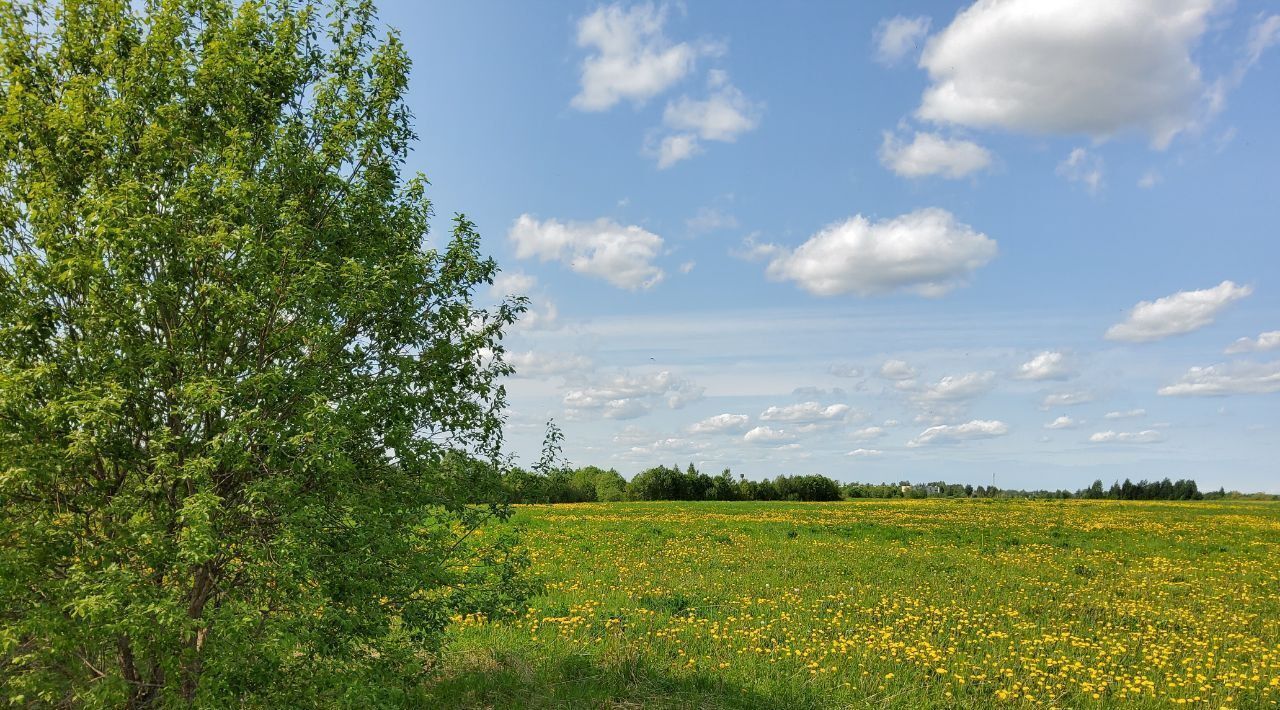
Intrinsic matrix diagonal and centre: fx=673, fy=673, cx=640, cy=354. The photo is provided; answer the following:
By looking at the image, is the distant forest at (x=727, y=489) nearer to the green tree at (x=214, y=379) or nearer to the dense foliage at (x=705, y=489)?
the dense foliage at (x=705, y=489)

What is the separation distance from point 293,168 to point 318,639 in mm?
5343

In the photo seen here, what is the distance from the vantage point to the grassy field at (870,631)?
10438 mm

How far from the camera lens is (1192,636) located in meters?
14.1

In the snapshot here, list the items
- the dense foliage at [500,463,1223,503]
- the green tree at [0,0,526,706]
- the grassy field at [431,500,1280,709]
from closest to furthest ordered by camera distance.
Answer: the green tree at [0,0,526,706] < the grassy field at [431,500,1280,709] < the dense foliage at [500,463,1223,503]

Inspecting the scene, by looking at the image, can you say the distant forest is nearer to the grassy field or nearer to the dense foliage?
the dense foliage

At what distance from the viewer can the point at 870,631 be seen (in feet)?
42.5

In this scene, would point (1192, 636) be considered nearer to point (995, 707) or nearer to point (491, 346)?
point (995, 707)

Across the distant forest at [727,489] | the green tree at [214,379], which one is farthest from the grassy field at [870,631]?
the distant forest at [727,489]

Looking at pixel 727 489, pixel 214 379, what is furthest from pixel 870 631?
pixel 727 489

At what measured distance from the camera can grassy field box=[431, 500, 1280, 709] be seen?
10.4 metres

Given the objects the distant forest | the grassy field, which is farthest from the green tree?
the distant forest

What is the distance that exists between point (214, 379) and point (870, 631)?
38.8ft

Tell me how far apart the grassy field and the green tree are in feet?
9.83

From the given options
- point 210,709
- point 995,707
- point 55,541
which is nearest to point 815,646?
point 995,707
